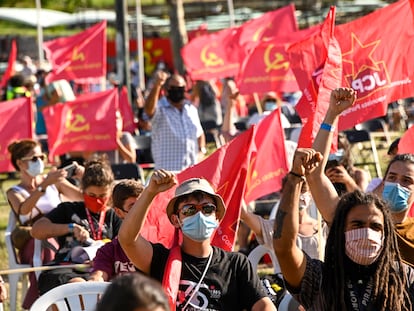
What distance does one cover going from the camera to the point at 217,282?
5.99m

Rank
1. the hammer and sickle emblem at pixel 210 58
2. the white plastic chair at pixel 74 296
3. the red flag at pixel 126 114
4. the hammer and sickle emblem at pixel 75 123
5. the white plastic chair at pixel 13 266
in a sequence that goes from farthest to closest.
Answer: the hammer and sickle emblem at pixel 210 58, the red flag at pixel 126 114, the hammer and sickle emblem at pixel 75 123, the white plastic chair at pixel 13 266, the white plastic chair at pixel 74 296

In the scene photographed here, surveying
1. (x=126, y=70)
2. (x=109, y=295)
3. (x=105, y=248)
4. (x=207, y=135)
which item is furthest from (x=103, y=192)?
(x=126, y=70)

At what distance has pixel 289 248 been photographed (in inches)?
202

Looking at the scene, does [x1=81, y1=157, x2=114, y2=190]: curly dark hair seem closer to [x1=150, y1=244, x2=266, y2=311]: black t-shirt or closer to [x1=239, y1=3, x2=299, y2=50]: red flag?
[x1=150, y1=244, x2=266, y2=311]: black t-shirt

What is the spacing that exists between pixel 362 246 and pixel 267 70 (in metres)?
9.89

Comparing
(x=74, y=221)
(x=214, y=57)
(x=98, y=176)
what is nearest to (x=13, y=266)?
(x=74, y=221)

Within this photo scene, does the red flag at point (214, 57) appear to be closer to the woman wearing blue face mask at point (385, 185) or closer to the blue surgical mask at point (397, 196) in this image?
the woman wearing blue face mask at point (385, 185)

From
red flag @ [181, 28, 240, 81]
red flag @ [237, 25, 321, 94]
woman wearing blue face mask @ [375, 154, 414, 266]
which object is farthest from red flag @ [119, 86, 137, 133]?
woman wearing blue face mask @ [375, 154, 414, 266]

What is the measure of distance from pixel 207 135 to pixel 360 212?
37.9ft

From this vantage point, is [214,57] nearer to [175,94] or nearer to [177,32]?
[175,94]

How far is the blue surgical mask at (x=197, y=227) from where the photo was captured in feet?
19.6

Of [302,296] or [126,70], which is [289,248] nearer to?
[302,296]

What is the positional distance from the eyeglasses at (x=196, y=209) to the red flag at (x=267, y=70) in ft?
29.4

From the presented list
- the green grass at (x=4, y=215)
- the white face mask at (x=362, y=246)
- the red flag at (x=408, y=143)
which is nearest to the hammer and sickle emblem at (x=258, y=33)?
the green grass at (x=4, y=215)
